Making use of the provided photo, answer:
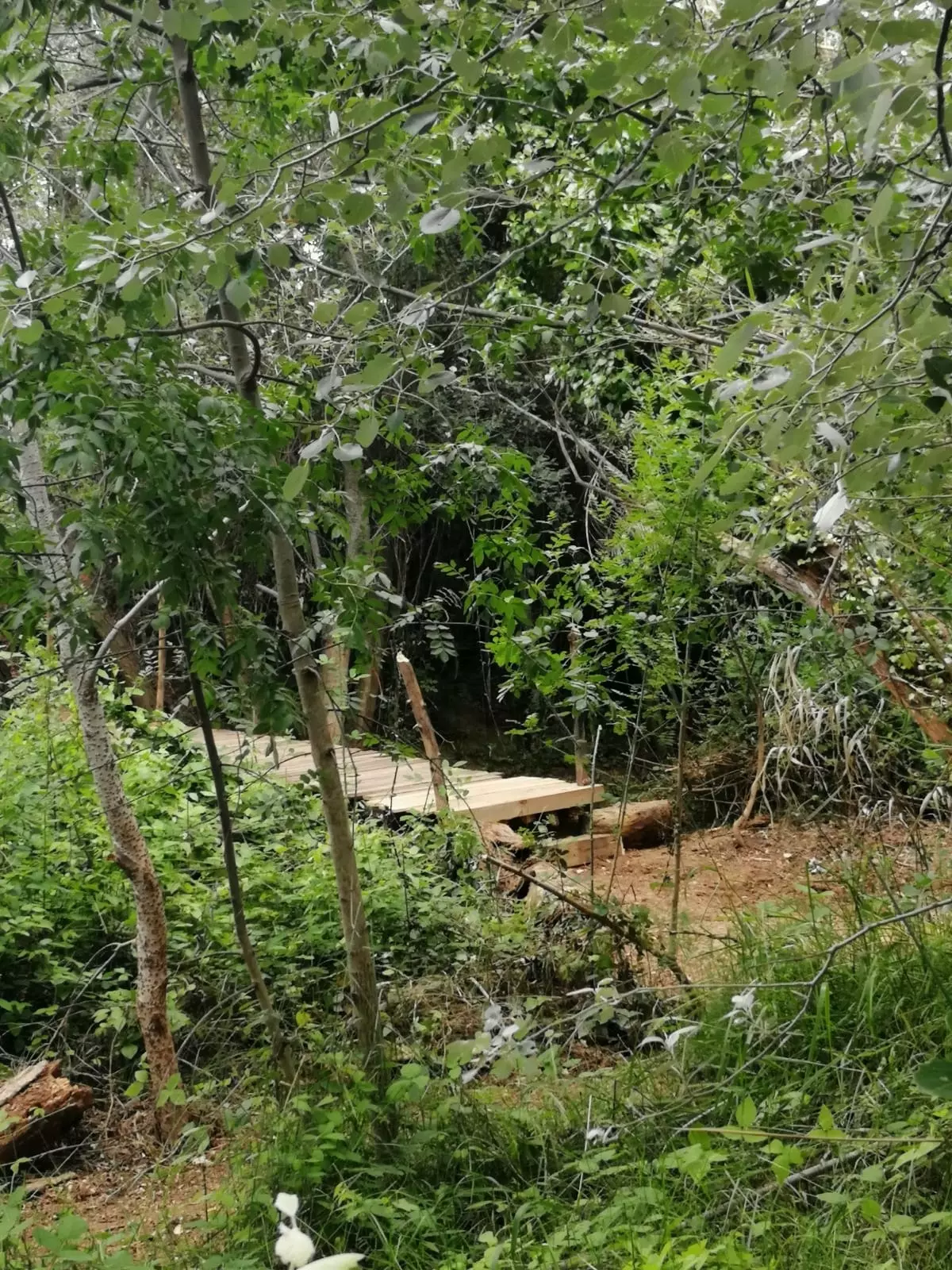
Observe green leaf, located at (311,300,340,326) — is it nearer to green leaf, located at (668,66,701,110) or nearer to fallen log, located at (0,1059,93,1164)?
green leaf, located at (668,66,701,110)

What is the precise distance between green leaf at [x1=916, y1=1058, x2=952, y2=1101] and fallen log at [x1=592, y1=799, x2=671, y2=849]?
4.84m

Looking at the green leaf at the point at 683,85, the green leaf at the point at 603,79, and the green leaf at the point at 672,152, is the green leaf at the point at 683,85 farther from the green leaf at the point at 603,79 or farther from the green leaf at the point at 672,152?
the green leaf at the point at 672,152

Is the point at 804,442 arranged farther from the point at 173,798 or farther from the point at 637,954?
the point at 173,798

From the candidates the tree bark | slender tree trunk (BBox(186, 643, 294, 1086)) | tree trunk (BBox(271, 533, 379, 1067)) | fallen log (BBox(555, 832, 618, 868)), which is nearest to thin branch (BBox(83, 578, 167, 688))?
slender tree trunk (BBox(186, 643, 294, 1086))

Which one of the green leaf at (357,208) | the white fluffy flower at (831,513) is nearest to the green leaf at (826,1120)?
the white fluffy flower at (831,513)

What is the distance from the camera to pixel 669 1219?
209 cm

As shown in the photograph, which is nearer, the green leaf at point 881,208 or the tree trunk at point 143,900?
the green leaf at point 881,208

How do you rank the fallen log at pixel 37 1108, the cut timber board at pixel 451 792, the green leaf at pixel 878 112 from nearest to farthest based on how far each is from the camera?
the green leaf at pixel 878 112, the fallen log at pixel 37 1108, the cut timber board at pixel 451 792

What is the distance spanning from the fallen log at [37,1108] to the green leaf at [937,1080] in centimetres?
250

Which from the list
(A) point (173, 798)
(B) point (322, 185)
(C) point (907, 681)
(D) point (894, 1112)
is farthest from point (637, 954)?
(B) point (322, 185)

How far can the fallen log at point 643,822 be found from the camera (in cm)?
669

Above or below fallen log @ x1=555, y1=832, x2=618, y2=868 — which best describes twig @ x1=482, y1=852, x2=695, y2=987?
above

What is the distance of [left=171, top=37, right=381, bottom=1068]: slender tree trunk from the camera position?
2.58 meters

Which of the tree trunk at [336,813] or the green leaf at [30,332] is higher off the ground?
the green leaf at [30,332]
